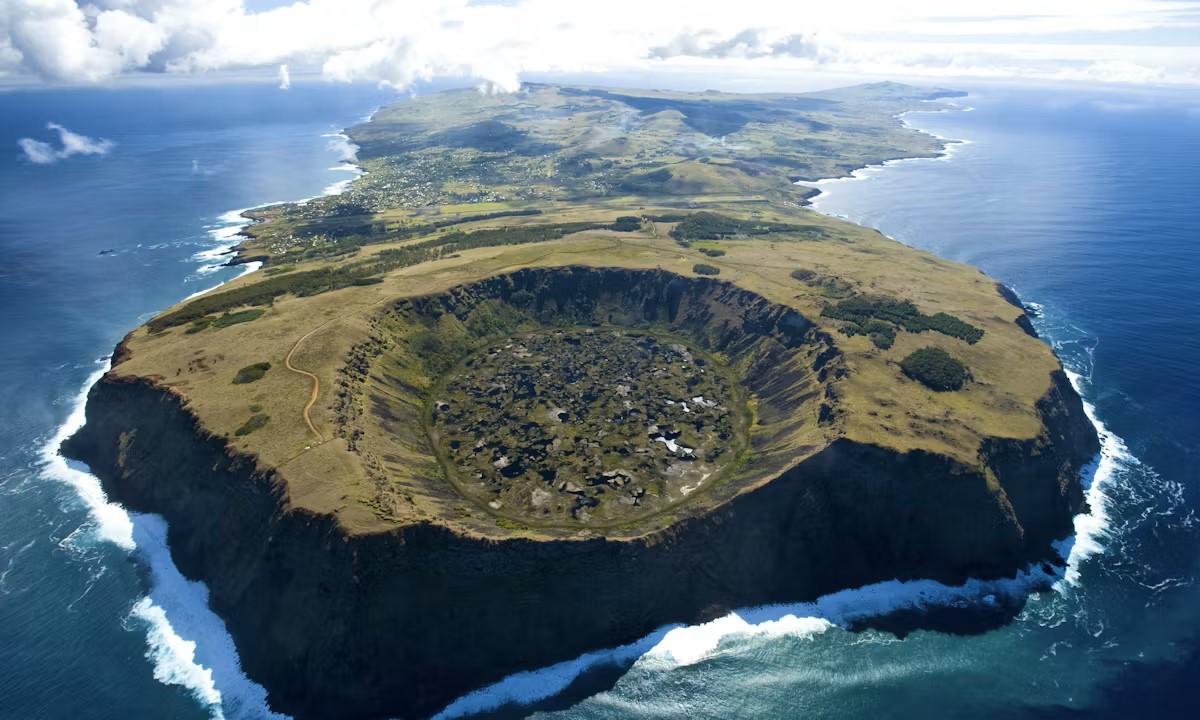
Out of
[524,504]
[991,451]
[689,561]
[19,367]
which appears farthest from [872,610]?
[19,367]

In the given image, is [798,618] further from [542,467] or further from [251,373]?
[251,373]

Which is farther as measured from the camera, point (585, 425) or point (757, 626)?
point (585, 425)

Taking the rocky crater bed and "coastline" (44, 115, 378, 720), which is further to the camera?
the rocky crater bed

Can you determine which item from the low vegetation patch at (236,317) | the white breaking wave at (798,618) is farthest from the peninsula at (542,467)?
the white breaking wave at (798,618)

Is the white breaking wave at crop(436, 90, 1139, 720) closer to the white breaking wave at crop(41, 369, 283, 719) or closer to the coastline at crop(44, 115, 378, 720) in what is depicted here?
the white breaking wave at crop(41, 369, 283, 719)

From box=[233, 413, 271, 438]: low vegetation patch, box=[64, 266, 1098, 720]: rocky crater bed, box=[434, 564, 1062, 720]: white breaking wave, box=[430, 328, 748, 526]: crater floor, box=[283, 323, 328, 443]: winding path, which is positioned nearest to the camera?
box=[434, 564, 1062, 720]: white breaking wave

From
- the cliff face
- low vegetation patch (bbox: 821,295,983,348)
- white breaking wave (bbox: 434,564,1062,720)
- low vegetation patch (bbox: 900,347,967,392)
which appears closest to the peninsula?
the cliff face

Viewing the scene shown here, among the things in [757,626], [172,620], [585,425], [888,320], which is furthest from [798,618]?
[172,620]
